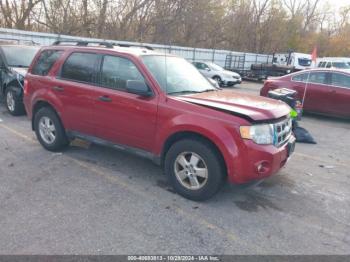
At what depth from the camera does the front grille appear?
3.47 m

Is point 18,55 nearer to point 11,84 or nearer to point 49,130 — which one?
point 11,84

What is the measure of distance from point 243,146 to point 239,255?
1102 millimetres

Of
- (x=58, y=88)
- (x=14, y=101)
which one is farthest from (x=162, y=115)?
(x=14, y=101)

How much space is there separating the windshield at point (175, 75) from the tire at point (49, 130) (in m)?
1.98

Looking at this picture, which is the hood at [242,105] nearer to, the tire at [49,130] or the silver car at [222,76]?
the tire at [49,130]

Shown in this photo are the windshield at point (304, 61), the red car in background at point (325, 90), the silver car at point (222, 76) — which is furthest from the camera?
the windshield at point (304, 61)

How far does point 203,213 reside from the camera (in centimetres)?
339

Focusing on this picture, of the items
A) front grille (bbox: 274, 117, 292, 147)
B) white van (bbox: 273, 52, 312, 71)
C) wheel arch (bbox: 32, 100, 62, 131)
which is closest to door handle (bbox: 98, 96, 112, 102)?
wheel arch (bbox: 32, 100, 62, 131)

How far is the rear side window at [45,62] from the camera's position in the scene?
193 inches

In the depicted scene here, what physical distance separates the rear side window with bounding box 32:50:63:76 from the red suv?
0.07 feet

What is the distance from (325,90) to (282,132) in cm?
630

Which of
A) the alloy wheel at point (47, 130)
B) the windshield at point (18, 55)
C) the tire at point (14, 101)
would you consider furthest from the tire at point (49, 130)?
the windshield at point (18, 55)

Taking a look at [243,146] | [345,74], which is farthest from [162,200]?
[345,74]

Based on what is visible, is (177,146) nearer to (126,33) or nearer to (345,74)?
(345,74)
